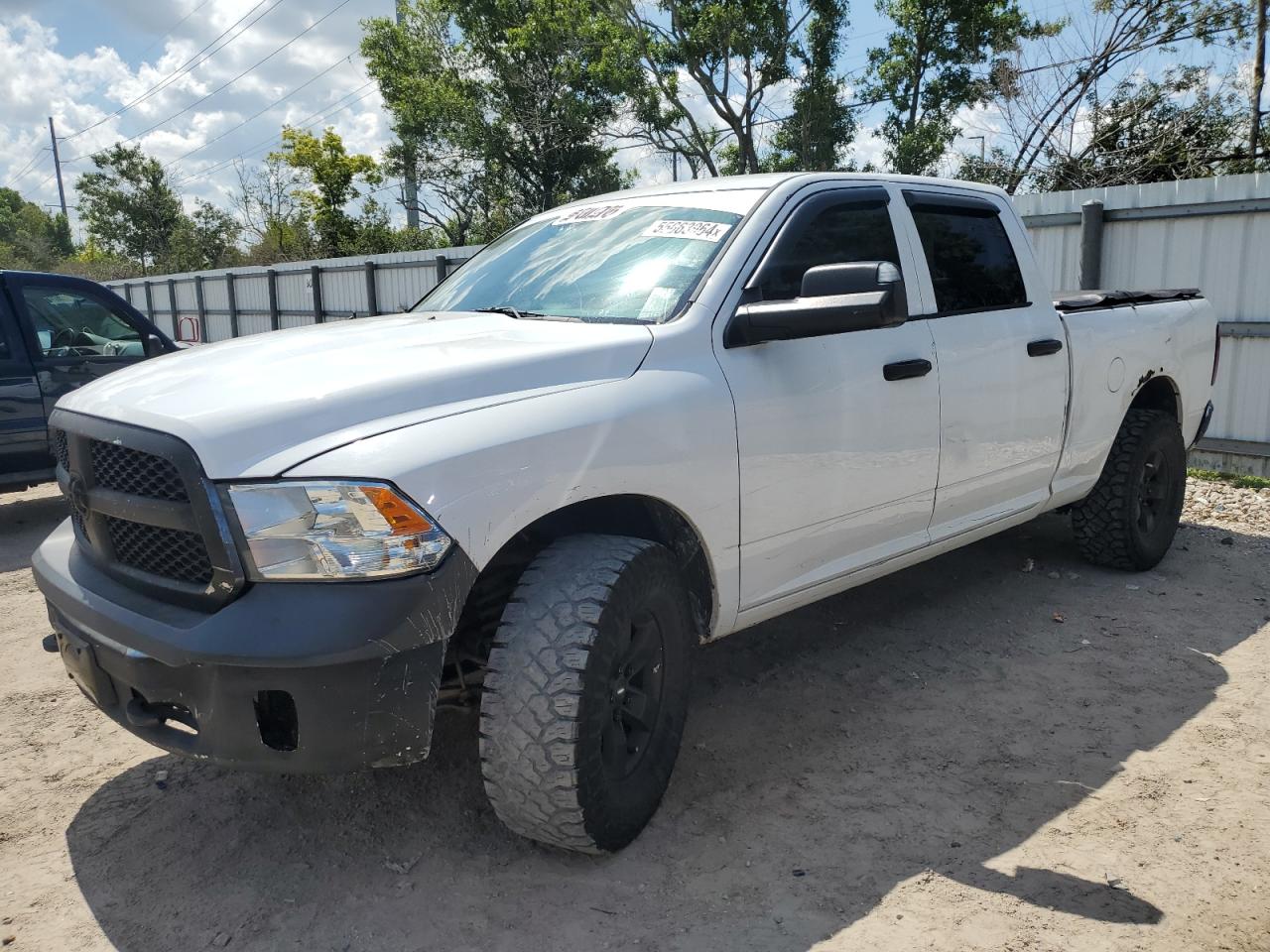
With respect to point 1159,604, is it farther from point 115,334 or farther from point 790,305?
point 115,334

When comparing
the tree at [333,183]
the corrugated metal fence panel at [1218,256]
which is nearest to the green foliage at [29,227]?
the tree at [333,183]

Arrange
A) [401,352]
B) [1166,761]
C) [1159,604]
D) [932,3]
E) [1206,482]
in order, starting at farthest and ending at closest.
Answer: [932,3]
[1206,482]
[1159,604]
[1166,761]
[401,352]

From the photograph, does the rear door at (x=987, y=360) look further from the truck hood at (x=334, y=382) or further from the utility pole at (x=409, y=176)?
the utility pole at (x=409, y=176)

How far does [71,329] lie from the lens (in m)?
7.11

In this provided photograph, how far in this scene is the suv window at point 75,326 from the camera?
691cm

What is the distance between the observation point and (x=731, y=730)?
12.1 feet

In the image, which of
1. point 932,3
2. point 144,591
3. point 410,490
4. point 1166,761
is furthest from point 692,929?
point 932,3

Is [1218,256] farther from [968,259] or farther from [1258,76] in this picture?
[1258,76]

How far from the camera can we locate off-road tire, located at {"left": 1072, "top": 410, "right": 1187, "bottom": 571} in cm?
522

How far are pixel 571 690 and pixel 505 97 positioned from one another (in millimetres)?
27986

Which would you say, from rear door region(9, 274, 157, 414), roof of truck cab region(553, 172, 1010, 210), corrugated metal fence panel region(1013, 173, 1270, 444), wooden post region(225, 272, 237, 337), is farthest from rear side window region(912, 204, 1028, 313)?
wooden post region(225, 272, 237, 337)

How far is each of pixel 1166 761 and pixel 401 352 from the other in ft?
9.25

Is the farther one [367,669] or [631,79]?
[631,79]

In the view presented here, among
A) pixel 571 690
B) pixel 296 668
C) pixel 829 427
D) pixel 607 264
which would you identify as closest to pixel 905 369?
pixel 829 427
